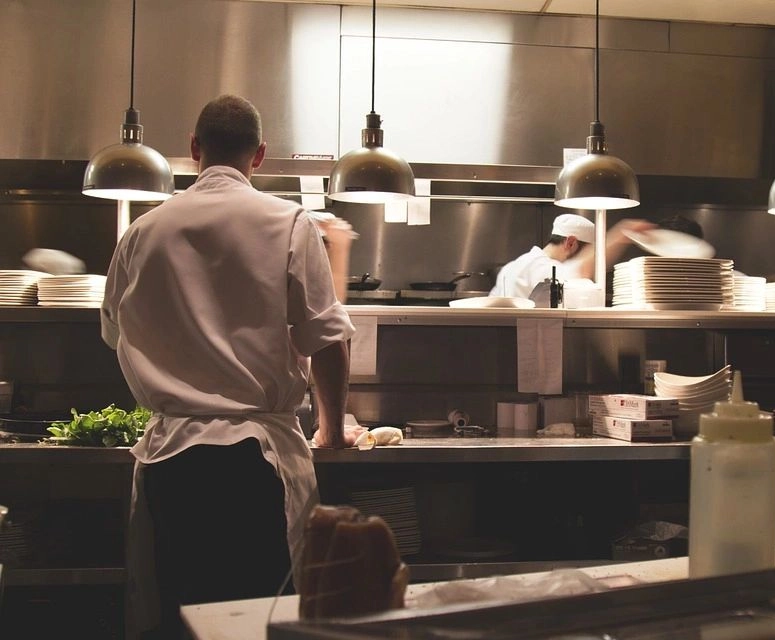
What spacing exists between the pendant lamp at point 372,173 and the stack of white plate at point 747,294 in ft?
6.03

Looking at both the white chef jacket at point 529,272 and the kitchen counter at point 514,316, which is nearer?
the kitchen counter at point 514,316

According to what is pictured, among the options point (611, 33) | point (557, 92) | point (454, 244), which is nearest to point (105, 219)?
point (454, 244)

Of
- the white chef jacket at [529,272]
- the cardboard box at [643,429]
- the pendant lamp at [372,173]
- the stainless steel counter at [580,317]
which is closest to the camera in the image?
the pendant lamp at [372,173]

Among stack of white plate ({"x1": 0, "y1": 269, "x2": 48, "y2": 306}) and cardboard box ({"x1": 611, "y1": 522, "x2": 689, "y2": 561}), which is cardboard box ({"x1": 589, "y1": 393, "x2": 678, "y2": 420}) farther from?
stack of white plate ({"x1": 0, "y1": 269, "x2": 48, "y2": 306})

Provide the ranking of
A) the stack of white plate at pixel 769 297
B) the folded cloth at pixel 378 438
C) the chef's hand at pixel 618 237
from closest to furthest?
1. the folded cloth at pixel 378 438
2. the stack of white plate at pixel 769 297
3. the chef's hand at pixel 618 237

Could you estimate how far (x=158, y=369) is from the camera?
1983 mm

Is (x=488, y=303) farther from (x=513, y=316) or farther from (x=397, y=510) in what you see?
(x=397, y=510)

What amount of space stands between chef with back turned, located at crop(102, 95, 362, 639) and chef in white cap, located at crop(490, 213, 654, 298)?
324 cm

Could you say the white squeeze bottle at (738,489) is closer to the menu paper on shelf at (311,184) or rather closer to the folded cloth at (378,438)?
the folded cloth at (378,438)

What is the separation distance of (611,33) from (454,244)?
1.55 meters

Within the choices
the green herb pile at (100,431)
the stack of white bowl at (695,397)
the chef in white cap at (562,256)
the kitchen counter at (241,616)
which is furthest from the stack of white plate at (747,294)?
the kitchen counter at (241,616)

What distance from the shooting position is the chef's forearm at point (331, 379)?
2213 millimetres

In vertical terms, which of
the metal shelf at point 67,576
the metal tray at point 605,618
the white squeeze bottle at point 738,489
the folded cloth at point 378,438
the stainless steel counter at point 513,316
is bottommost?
the metal shelf at point 67,576

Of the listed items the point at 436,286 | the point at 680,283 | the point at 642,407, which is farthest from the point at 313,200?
the point at 642,407
